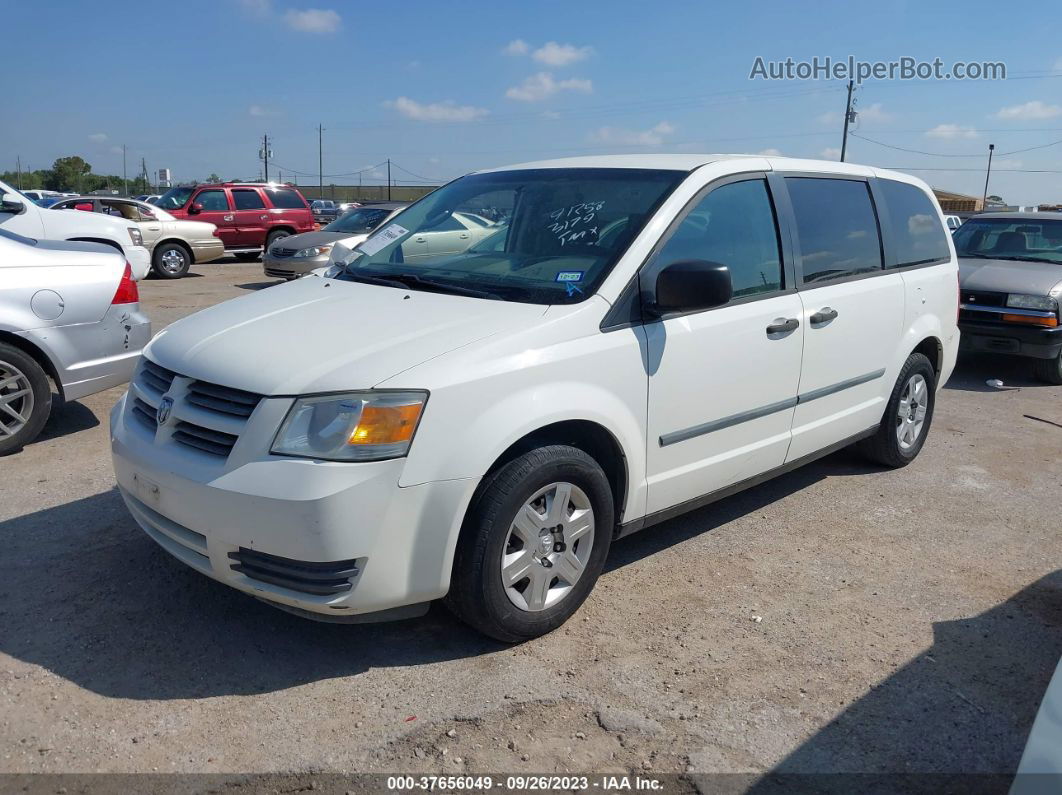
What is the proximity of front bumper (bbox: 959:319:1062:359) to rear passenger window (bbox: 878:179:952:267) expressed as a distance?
330 cm

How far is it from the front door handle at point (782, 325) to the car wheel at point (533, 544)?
1219 millimetres

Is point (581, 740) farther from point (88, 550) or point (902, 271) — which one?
point (902, 271)

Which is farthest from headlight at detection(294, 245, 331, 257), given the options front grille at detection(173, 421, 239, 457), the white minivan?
front grille at detection(173, 421, 239, 457)

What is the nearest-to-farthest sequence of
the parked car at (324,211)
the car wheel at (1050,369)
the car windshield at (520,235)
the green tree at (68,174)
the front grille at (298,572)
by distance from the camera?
the front grille at (298,572) < the car windshield at (520,235) < the car wheel at (1050,369) < the parked car at (324,211) < the green tree at (68,174)

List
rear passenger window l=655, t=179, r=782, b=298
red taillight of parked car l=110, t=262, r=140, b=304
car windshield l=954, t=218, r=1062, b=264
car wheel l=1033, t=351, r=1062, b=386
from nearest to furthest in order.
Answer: rear passenger window l=655, t=179, r=782, b=298 < red taillight of parked car l=110, t=262, r=140, b=304 < car wheel l=1033, t=351, r=1062, b=386 < car windshield l=954, t=218, r=1062, b=264

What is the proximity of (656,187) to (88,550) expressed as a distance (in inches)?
121

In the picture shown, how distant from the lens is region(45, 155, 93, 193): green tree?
81.9 meters

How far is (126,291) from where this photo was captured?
5879 millimetres

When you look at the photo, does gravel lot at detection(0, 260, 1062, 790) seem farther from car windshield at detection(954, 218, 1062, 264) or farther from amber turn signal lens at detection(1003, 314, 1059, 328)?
car windshield at detection(954, 218, 1062, 264)

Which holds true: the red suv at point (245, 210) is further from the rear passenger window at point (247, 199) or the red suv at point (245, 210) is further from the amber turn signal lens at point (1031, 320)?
the amber turn signal lens at point (1031, 320)

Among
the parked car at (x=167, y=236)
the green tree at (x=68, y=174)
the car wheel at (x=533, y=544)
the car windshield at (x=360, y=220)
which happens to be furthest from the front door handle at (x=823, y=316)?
the green tree at (x=68, y=174)

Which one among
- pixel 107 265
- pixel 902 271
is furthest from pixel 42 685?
pixel 902 271

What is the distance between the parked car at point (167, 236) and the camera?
1647 cm

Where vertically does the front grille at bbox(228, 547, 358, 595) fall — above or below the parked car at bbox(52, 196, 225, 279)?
below
